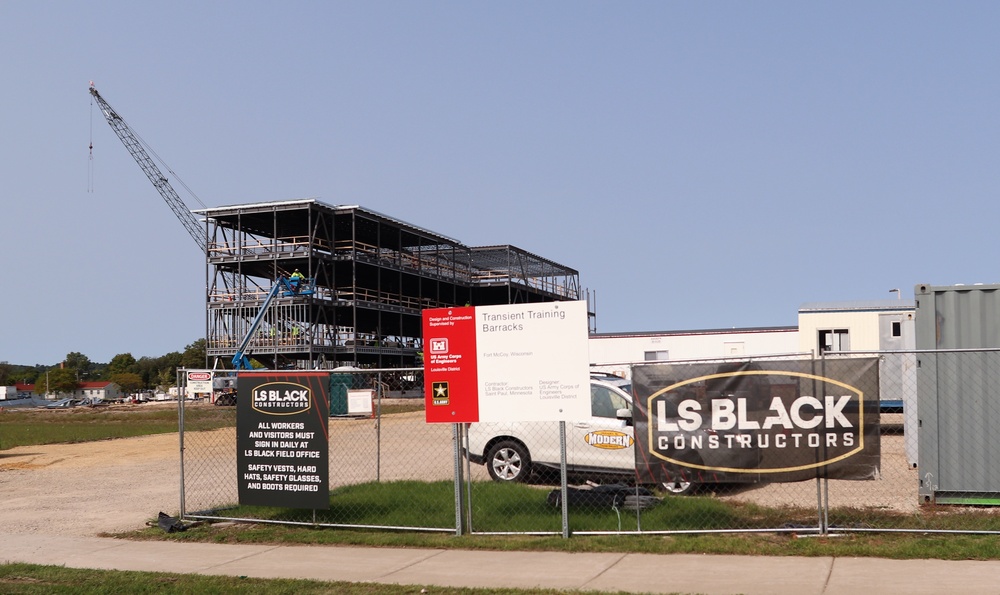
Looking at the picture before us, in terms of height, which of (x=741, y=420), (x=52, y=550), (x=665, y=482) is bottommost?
(x=52, y=550)

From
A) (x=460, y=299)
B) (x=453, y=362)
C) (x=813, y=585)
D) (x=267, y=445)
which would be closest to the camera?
→ (x=813, y=585)

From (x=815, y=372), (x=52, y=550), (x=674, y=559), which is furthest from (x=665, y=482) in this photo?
(x=52, y=550)

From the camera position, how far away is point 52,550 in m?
11.5

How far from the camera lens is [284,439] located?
12297mm

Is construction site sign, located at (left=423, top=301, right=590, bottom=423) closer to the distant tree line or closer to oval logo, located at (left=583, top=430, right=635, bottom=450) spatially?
oval logo, located at (left=583, top=430, right=635, bottom=450)

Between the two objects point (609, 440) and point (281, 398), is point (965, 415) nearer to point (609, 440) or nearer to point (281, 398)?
point (609, 440)

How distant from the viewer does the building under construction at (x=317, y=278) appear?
2477 inches

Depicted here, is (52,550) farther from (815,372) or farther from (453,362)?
(815,372)

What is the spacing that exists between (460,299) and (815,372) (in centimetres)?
7592

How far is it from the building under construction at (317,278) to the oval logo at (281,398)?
48715 mm

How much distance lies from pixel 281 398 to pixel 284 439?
53cm

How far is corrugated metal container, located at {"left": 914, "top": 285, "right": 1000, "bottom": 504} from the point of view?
12.6m

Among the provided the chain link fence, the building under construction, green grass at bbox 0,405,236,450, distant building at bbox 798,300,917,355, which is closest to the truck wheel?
the chain link fence

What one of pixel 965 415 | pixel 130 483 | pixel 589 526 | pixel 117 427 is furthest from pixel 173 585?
pixel 117 427
